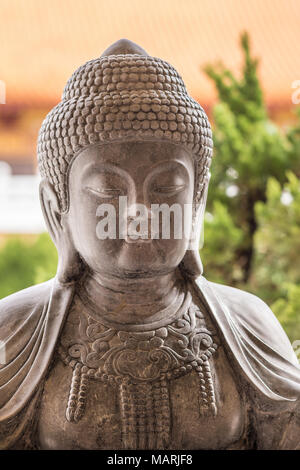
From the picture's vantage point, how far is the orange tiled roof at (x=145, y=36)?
21.9 ft

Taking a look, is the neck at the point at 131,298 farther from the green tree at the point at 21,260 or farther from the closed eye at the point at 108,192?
the green tree at the point at 21,260

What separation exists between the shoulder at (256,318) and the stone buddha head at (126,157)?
25cm

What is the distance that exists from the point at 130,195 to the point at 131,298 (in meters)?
0.29

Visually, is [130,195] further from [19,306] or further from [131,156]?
[19,306]

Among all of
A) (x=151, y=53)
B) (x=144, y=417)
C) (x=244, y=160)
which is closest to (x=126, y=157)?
(x=144, y=417)

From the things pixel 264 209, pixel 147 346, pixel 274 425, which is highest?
pixel 264 209

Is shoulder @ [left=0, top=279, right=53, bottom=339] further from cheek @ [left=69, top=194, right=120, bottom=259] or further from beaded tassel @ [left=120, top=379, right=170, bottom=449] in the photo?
beaded tassel @ [left=120, top=379, right=170, bottom=449]

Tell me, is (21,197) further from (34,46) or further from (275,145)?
(275,145)

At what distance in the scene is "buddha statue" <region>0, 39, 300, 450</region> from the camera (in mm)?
1609

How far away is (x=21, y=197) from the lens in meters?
6.28

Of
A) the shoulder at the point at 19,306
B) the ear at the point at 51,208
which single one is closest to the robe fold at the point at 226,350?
the shoulder at the point at 19,306

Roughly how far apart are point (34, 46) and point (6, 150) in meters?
1.13

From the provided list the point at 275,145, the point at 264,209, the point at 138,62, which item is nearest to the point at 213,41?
the point at 275,145

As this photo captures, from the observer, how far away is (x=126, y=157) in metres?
1.60
